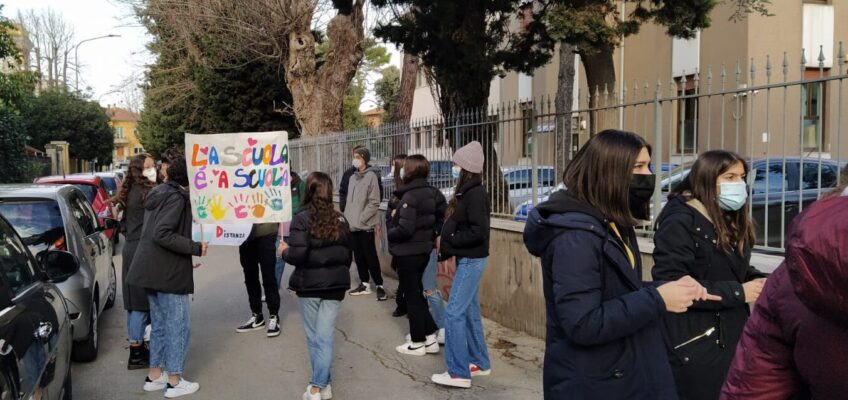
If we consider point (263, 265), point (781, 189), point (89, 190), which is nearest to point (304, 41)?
point (89, 190)

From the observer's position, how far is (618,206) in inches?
95.0

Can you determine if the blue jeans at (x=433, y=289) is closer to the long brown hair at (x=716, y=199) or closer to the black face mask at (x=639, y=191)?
the long brown hair at (x=716, y=199)

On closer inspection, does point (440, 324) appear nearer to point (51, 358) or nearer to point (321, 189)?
point (321, 189)

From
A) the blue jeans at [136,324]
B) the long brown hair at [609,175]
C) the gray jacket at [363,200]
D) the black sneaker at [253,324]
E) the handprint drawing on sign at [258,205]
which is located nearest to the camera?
the long brown hair at [609,175]

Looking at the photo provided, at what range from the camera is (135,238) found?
6051mm

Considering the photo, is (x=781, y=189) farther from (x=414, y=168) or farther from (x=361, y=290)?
(x=361, y=290)

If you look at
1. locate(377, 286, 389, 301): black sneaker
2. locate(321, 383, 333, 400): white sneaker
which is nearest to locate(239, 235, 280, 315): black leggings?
locate(377, 286, 389, 301): black sneaker

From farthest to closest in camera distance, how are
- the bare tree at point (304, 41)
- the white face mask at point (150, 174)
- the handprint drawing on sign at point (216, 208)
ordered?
the bare tree at point (304, 41) → the white face mask at point (150, 174) → the handprint drawing on sign at point (216, 208)

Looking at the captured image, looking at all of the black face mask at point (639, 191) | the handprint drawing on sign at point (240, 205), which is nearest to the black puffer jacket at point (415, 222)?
the handprint drawing on sign at point (240, 205)

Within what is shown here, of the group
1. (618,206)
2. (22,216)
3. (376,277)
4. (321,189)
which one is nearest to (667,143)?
(321,189)

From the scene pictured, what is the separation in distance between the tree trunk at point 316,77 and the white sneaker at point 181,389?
41.9 feet

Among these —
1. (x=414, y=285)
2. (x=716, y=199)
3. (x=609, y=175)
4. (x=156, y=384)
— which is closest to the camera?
(x=609, y=175)

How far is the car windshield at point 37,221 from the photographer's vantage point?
19.4 ft

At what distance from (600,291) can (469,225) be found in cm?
288
